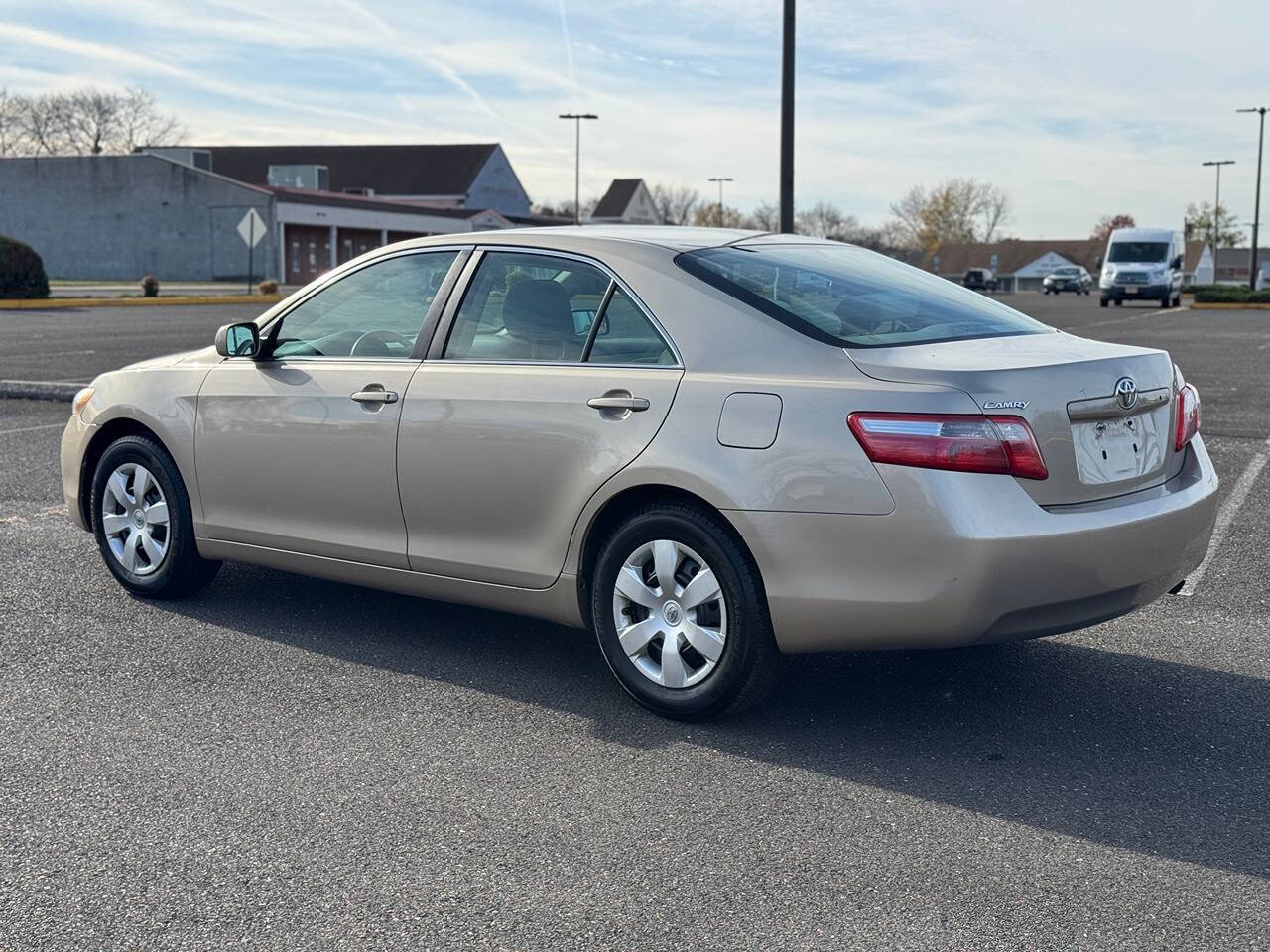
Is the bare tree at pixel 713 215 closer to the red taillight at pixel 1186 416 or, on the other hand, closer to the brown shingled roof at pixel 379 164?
the brown shingled roof at pixel 379 164

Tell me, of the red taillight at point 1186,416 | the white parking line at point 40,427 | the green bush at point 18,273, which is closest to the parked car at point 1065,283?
the green bush at point 18,273

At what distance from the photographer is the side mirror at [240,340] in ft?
18.7

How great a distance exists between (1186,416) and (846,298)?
1203 mm

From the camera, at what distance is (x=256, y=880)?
349 cm

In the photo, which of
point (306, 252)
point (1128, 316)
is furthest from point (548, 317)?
point (306, 252)

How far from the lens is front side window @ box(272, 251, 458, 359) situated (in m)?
5.41

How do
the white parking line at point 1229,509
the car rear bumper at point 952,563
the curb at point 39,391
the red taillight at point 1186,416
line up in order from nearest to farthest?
the car rear bumper at point 952,563, the red taillight at point 1186,416, the white parking line at point 1229,509, the curb at point 39,391

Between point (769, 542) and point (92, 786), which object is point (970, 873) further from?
point (92, 786)

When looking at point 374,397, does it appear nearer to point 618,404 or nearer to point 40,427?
point 618,404

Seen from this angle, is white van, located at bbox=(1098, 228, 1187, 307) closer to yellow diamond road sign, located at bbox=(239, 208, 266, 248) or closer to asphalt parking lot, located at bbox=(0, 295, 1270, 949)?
yellow diamond road sign, located at bbox=(239, 208, 266, 248)

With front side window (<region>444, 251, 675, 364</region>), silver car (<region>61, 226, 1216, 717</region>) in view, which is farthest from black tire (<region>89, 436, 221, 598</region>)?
front side window (<region>444, 251, 675, 364</region>)

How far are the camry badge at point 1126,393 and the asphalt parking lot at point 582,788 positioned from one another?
103 cm

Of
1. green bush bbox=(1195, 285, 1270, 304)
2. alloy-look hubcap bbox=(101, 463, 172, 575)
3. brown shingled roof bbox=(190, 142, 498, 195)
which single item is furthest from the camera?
brown shingled roof bbox=(190, 142, 498, 195)

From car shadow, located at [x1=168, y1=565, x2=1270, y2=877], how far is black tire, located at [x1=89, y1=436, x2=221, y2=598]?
0.14 m
